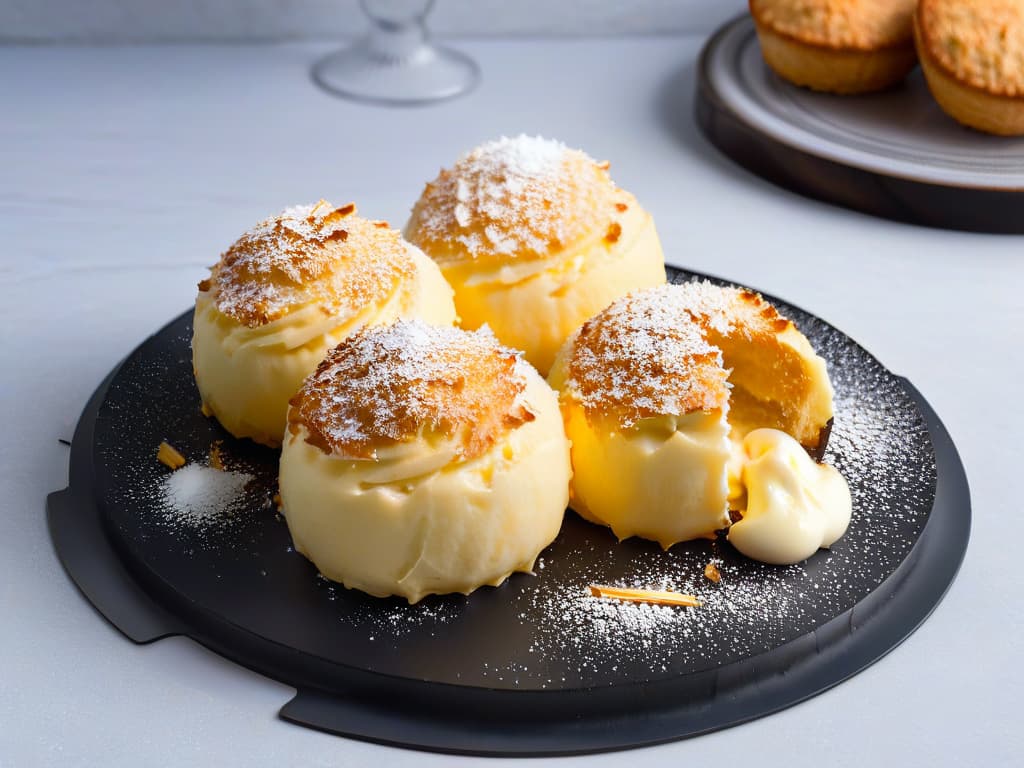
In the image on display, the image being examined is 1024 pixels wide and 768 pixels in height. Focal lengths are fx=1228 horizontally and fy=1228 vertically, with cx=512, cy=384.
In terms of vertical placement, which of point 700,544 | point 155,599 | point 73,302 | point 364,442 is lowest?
point 73,302

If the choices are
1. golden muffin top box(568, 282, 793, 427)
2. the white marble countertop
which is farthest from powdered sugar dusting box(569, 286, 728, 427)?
the white marble countertop

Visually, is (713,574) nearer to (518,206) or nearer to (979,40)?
(518,206)

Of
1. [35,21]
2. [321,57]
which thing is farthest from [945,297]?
[35,21]

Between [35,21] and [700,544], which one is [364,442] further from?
[35,21]

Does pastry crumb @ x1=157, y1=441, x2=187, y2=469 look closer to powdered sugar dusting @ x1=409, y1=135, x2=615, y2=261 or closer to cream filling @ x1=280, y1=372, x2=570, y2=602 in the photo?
cream filling @ x1=280, y1=372, x2=570, y2=602

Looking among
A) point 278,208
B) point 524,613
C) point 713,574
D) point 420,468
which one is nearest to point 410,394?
point 420,468

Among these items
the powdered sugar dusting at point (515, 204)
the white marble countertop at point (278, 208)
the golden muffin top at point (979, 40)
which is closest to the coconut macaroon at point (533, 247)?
the powdered sugar dusting at point (515, 204)
